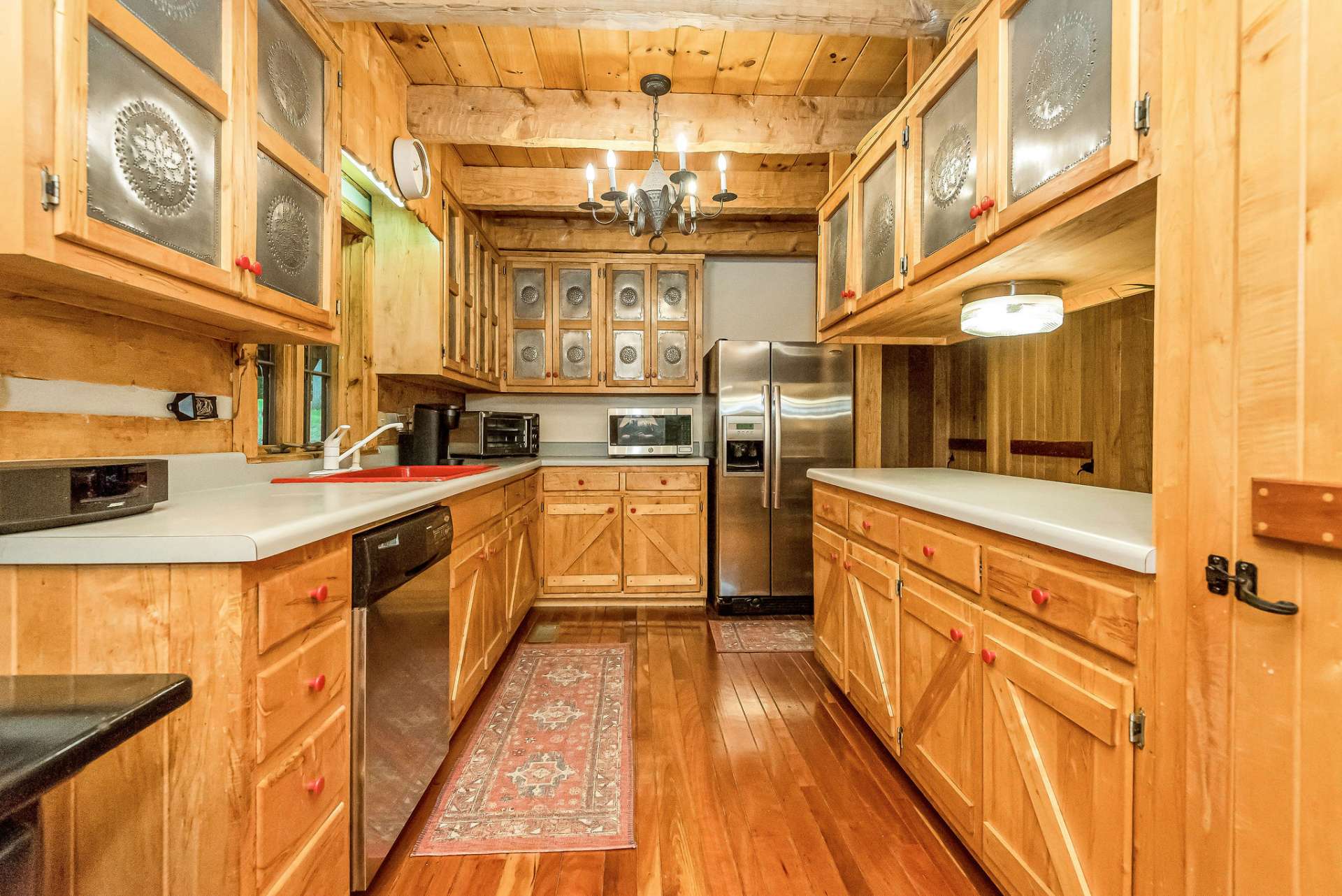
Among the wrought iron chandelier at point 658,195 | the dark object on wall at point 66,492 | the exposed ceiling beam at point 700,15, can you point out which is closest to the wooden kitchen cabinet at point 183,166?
the dark object on wall at point 66,492

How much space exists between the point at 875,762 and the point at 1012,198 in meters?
1.77

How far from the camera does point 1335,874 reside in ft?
2.60

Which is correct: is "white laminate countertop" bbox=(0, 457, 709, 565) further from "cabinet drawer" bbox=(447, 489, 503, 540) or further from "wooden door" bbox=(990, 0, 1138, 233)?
"wooden door" bbox=(990, 0, 1138, 233)

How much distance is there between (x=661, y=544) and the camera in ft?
12.3

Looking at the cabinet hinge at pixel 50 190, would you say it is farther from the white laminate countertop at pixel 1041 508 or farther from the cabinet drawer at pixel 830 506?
the cabinet drawer at pixel 830 506

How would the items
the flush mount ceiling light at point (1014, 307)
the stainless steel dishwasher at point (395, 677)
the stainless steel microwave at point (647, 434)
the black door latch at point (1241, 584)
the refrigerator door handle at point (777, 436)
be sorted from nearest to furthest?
the black door latch at point (1241, 584), the stainless steel dishwasher at point (395, 677), the flush mount ceiling light at point (1014, 307), the refrigerator door handle at point (777, 436), the stainless steel microwave at point (647, 434)

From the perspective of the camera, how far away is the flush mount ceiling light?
1787mm

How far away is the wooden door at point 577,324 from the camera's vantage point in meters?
4.09

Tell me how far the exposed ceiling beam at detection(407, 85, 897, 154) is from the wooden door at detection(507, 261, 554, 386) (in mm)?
1276

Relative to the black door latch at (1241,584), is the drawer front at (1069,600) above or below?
below

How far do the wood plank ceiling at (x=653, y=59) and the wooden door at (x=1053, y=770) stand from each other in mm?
2425

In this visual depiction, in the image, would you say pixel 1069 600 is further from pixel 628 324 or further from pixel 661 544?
pixel 628 324

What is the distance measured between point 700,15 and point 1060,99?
131 cm

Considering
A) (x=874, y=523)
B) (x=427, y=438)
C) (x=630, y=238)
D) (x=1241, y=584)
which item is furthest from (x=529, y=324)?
(x=1241, y=584)
